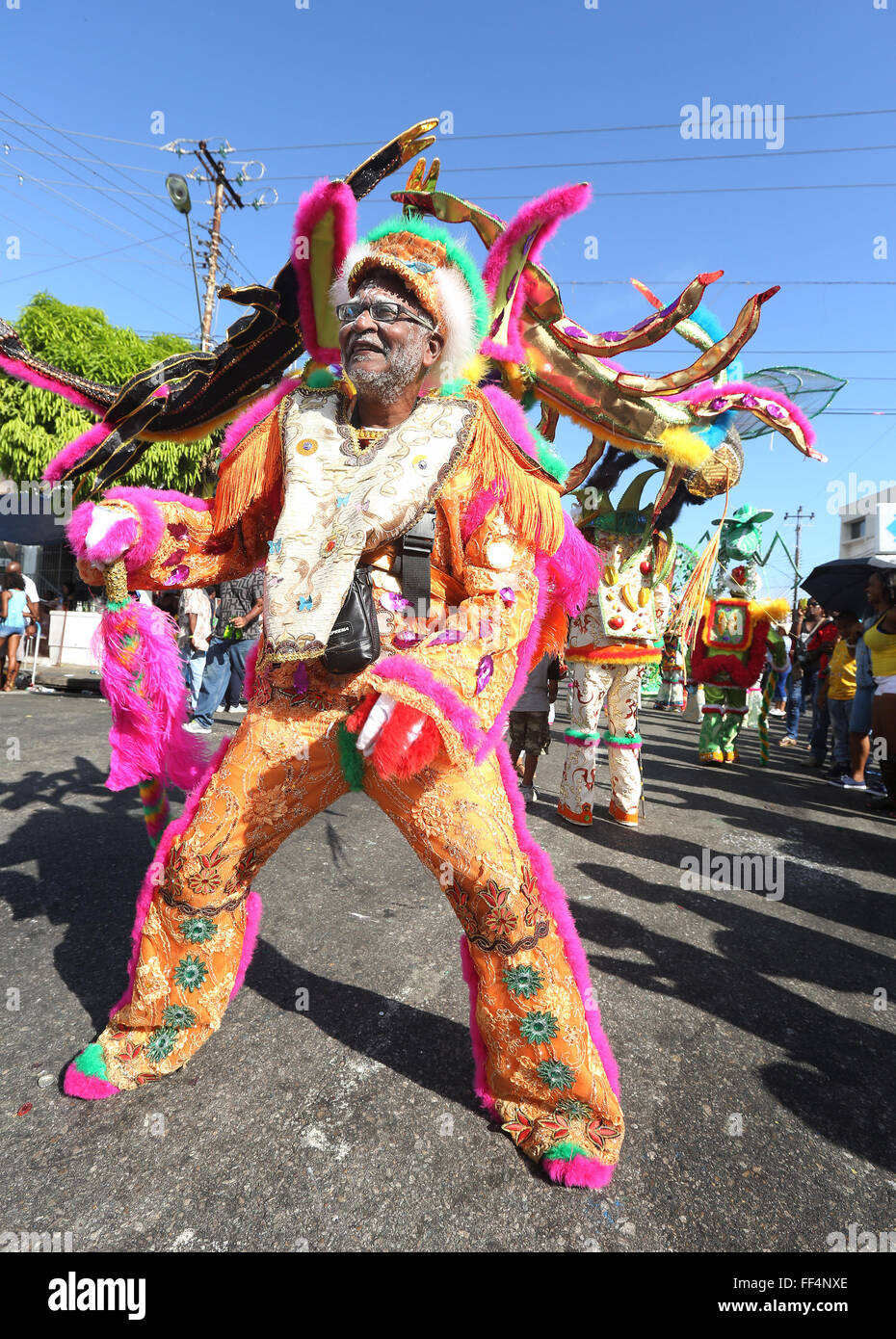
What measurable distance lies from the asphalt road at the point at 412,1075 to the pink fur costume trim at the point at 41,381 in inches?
75.1

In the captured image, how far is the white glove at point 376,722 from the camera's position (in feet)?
4.58

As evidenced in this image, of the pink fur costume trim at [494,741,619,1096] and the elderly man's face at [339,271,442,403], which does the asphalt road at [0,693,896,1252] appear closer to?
the pink fur costume trim at [494,741,619,1096]

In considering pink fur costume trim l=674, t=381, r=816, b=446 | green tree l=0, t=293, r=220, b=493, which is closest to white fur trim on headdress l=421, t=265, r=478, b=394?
pink fur costume trim l=674, t=381, r=816, b=446

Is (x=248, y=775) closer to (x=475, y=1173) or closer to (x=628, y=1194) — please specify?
(x=475, y=1173)

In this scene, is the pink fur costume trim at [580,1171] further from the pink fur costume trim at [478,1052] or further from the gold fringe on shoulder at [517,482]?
the gold fringe on shoulder at [517,482]

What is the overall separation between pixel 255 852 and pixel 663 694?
1639cm

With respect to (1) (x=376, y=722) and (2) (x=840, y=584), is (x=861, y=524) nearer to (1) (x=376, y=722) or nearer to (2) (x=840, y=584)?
(2) (x=840, y=584)

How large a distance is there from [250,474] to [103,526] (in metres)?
0.40

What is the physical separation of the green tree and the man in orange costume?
13140 mm

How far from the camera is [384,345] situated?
5.76 ft

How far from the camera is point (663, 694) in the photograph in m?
17.1

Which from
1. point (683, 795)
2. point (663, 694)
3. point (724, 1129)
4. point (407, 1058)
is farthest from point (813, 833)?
point (663, 694)

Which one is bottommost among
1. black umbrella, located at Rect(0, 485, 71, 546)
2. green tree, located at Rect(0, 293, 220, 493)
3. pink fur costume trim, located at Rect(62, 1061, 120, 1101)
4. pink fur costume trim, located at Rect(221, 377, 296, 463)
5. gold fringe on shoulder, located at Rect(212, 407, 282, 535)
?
pink fur costume trim, located at Rect(62, 1061, 120, 1101)

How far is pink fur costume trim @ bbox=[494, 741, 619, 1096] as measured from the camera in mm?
1722
